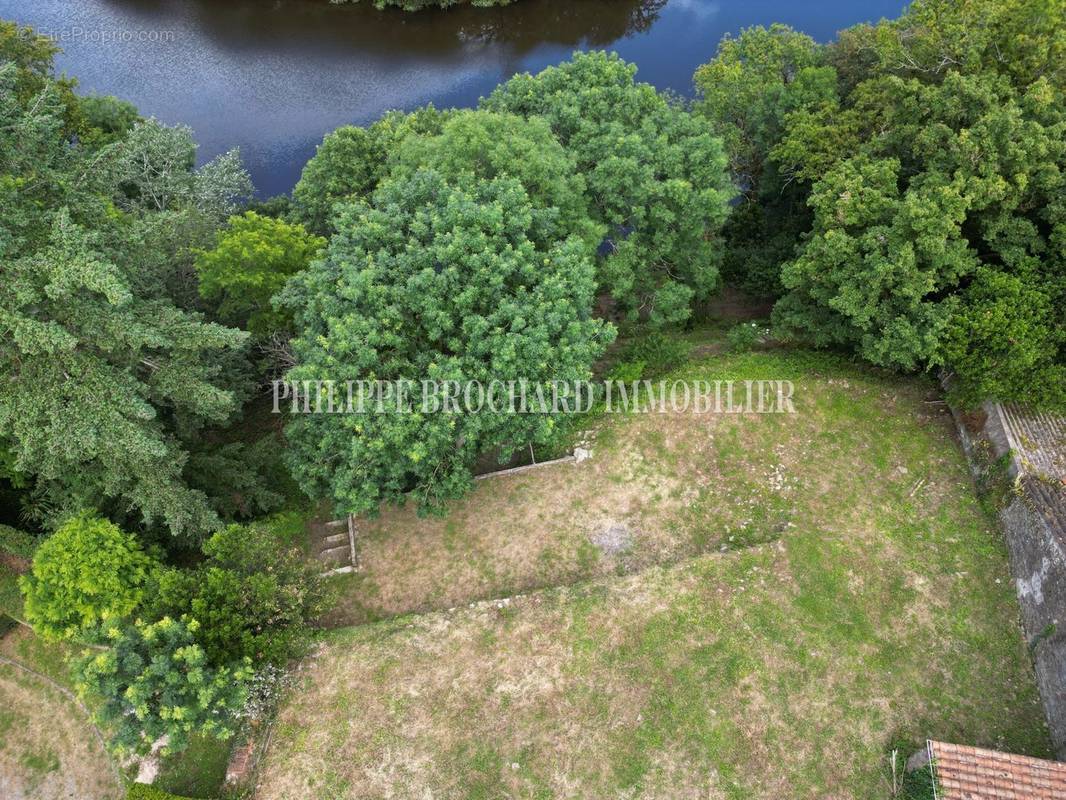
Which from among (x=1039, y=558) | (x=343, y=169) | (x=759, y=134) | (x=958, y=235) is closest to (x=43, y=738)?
(x=343, y=169)

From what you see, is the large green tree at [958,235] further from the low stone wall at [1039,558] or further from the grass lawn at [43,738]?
the grass lawn at [43,738]

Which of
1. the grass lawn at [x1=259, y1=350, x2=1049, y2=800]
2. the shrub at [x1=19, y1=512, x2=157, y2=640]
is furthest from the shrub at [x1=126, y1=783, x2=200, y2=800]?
the shrub at [x1=19, y1=512, x2=157, y2=640]

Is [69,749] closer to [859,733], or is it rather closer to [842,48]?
[859,733]

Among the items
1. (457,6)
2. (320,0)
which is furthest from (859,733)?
(320,0)

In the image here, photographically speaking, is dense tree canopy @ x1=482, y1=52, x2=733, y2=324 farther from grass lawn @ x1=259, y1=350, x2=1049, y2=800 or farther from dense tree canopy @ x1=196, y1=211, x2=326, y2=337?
dense tree canopy @ x1=196, y1=211, x2=326, y2=337

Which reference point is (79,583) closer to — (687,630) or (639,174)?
(687,630)

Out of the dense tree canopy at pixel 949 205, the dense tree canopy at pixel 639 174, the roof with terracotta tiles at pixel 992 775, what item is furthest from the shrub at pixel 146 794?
the dense tree canopy at pixel 949 205
